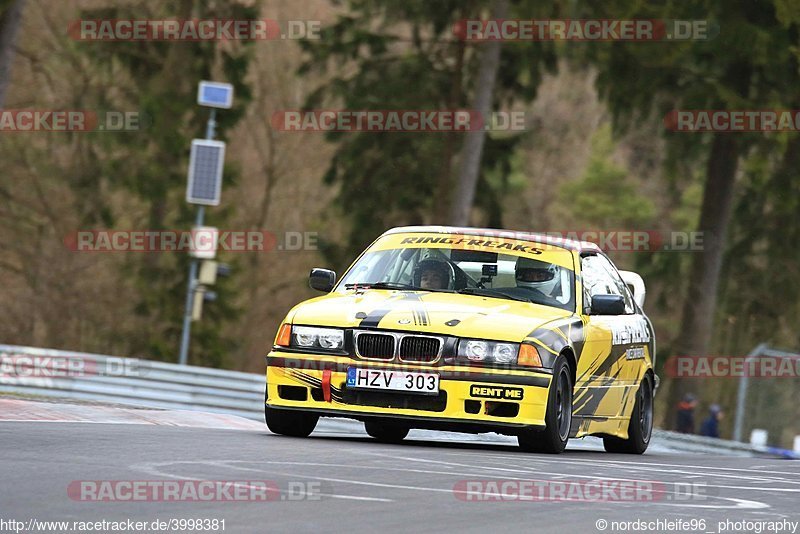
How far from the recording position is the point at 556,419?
1164 cm

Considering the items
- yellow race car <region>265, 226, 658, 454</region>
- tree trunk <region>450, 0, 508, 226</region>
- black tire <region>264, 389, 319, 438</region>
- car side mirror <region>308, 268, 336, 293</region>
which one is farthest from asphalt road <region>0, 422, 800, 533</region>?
tree trunk <region>450, 0, 508, 226</region>

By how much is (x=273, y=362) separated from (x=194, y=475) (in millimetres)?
3529

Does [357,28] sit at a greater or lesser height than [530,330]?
greater

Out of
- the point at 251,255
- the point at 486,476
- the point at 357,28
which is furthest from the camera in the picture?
the point at 251,255

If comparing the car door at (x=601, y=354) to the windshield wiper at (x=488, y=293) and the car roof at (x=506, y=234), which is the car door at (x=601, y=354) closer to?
the car roof at (x=506, y=234)

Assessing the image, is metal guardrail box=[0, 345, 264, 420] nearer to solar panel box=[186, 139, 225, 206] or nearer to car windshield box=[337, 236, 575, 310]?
solar panel box=[186, 139, 225, 206]

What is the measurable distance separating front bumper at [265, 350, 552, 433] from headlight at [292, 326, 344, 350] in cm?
12

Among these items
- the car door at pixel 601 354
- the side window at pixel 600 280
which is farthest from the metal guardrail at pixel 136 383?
the car door at pixel 601 354

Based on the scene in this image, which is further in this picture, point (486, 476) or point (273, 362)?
point (273, 362)

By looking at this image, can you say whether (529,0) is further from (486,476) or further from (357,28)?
(486,476)

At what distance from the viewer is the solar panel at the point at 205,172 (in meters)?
26.3

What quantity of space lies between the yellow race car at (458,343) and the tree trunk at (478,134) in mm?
16548

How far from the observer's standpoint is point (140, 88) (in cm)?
3897

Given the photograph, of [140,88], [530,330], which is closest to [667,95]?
[140,88]
